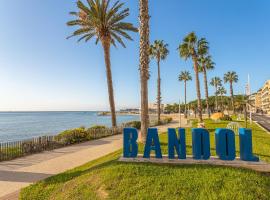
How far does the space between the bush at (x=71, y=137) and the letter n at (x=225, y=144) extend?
12.9m

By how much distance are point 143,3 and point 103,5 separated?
1094cm

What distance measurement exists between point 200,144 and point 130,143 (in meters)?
2.96

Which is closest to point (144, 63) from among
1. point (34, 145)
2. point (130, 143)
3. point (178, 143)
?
point (130, 143)

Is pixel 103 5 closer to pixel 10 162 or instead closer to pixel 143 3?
pixel 143 3

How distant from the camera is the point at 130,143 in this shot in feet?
30.0

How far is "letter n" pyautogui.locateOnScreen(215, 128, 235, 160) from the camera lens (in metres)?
8.12

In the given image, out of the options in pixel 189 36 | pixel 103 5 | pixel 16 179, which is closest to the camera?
pixel 16 179

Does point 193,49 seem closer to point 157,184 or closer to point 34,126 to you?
point 157,184

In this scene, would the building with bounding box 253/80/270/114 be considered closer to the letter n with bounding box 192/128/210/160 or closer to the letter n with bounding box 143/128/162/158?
the letter n with bounding box 192/128/210/160

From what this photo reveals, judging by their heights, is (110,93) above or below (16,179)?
above

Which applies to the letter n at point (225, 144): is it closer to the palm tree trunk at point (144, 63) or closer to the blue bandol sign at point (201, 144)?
the blue bandol sign at point (201, 144)

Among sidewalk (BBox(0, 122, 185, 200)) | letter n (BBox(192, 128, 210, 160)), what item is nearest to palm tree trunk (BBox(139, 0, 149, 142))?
sidewalk (BBox(0, 122, 185, 200))

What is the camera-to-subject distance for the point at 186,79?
72812 mm

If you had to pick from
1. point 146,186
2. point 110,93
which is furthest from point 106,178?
point 110,93
